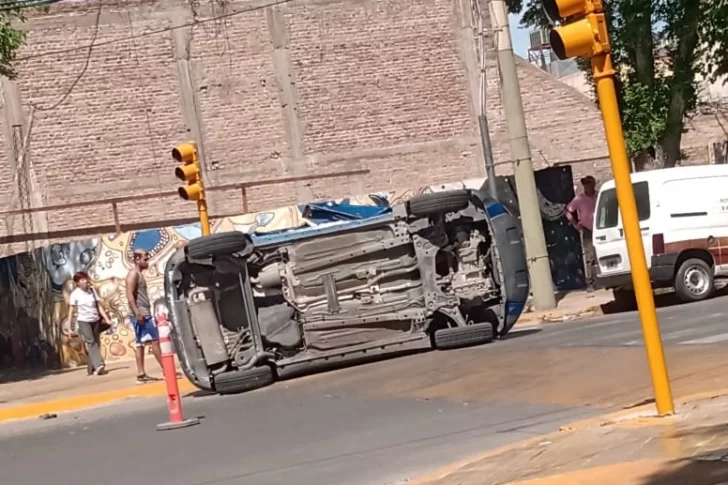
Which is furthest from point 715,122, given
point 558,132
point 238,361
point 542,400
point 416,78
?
point 542,400

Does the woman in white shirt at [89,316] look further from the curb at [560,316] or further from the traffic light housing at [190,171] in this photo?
the curb at [560,316]

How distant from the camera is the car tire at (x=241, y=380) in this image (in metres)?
15.2

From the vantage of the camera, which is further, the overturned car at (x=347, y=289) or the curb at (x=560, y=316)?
the curb at (x=560, y=316)

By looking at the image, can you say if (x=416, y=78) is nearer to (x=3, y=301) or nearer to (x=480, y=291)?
(x=3, y=301)

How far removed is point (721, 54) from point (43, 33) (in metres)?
15.5

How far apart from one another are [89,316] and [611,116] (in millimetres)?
13367

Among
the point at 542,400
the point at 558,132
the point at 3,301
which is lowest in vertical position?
the point at 542,400

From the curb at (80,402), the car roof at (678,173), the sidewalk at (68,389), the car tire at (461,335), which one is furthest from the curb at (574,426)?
the car roof at (678,173)

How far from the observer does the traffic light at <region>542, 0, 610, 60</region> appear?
8.57m

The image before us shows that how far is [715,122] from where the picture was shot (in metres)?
37.2

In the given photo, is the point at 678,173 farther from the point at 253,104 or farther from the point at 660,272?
the point at 253,104

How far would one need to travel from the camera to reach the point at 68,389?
19.5 m

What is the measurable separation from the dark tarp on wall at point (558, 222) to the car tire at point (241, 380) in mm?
A: 10833

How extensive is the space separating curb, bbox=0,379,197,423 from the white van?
671 cm
